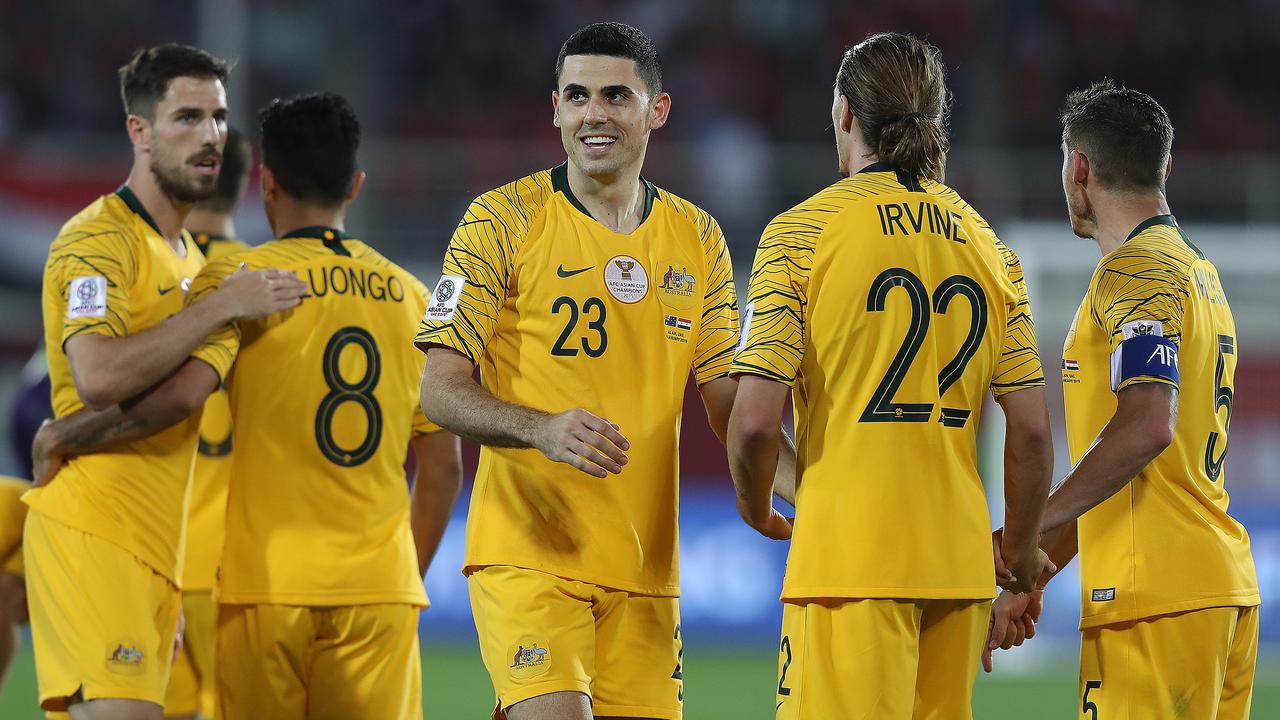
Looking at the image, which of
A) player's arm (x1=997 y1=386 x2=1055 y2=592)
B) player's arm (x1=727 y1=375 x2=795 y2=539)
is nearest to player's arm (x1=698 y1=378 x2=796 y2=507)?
player's arm (x1=727 y1=375 x2=795 y2=539)

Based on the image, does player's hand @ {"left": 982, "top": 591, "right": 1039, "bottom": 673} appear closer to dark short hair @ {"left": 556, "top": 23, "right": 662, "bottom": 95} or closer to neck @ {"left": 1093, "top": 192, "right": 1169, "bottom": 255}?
neck @ {"left": 1093, "top": 192, "right": 1169, "bottom": 255}

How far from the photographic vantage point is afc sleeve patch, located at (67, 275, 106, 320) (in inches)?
197

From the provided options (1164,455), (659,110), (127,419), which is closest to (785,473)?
(1164,455)

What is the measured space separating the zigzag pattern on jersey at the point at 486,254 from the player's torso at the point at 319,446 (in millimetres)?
751

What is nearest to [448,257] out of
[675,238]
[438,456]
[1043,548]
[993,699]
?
[675,238]

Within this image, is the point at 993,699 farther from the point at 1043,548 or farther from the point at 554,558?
the point at 554,558

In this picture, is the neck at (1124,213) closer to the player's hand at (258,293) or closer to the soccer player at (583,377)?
the soccer player at (583,377)

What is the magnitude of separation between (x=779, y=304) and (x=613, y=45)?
1166mm

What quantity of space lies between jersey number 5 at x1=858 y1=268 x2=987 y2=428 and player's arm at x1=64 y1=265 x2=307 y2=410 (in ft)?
6.87

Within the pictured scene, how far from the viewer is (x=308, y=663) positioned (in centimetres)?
500

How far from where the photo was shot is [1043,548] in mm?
4930

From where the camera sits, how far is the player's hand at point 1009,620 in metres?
4.57

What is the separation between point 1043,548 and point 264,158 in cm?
307

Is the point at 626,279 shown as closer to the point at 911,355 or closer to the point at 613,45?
the point at 613,45
